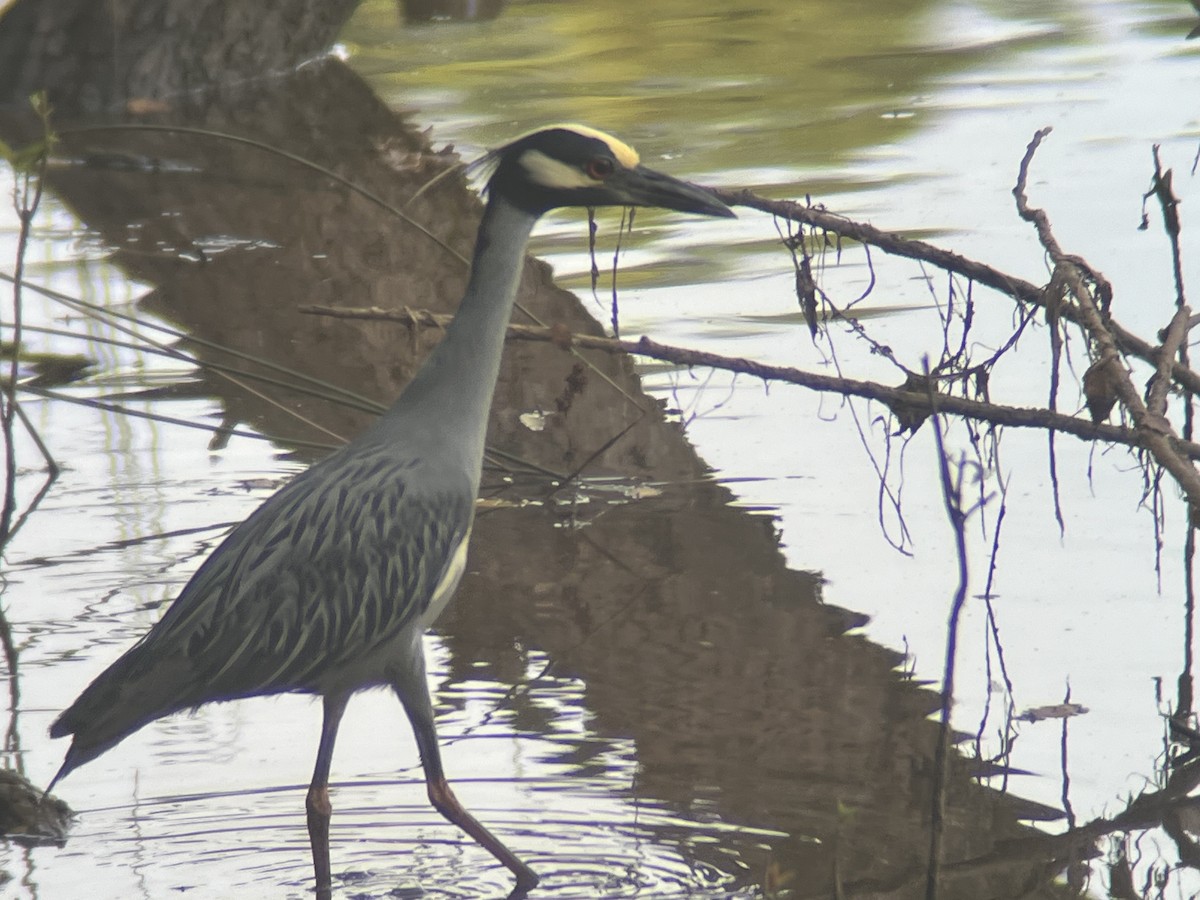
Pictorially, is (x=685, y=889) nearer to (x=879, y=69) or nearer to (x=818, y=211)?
(x=818, y=211)

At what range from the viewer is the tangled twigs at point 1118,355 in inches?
174

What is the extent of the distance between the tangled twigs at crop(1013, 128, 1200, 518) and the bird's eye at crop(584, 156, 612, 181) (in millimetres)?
1240

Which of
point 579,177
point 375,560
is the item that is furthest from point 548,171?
point 375,560

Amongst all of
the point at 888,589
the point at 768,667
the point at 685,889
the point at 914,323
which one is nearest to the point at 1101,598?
the point at 888,589

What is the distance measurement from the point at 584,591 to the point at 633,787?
1.23m

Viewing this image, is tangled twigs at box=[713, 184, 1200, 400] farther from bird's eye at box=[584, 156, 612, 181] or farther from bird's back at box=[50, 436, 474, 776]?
bird's back at box=[50, 436, 474, 776]

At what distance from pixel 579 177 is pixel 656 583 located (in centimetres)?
162

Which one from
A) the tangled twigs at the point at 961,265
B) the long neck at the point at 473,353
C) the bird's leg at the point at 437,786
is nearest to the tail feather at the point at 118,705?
the bird's leg at the point at 437,786

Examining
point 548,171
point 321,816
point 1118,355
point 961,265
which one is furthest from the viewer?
point 961,265

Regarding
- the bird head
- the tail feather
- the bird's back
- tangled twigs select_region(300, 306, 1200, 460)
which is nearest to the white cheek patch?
the bird head

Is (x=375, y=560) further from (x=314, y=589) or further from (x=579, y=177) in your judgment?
(x=579, y=177)

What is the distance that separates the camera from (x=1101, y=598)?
5336mm

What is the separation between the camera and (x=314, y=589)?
4348 millimetres

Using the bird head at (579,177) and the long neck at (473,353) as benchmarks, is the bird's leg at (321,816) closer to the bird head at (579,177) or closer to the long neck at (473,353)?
the long neck at (473,353)
